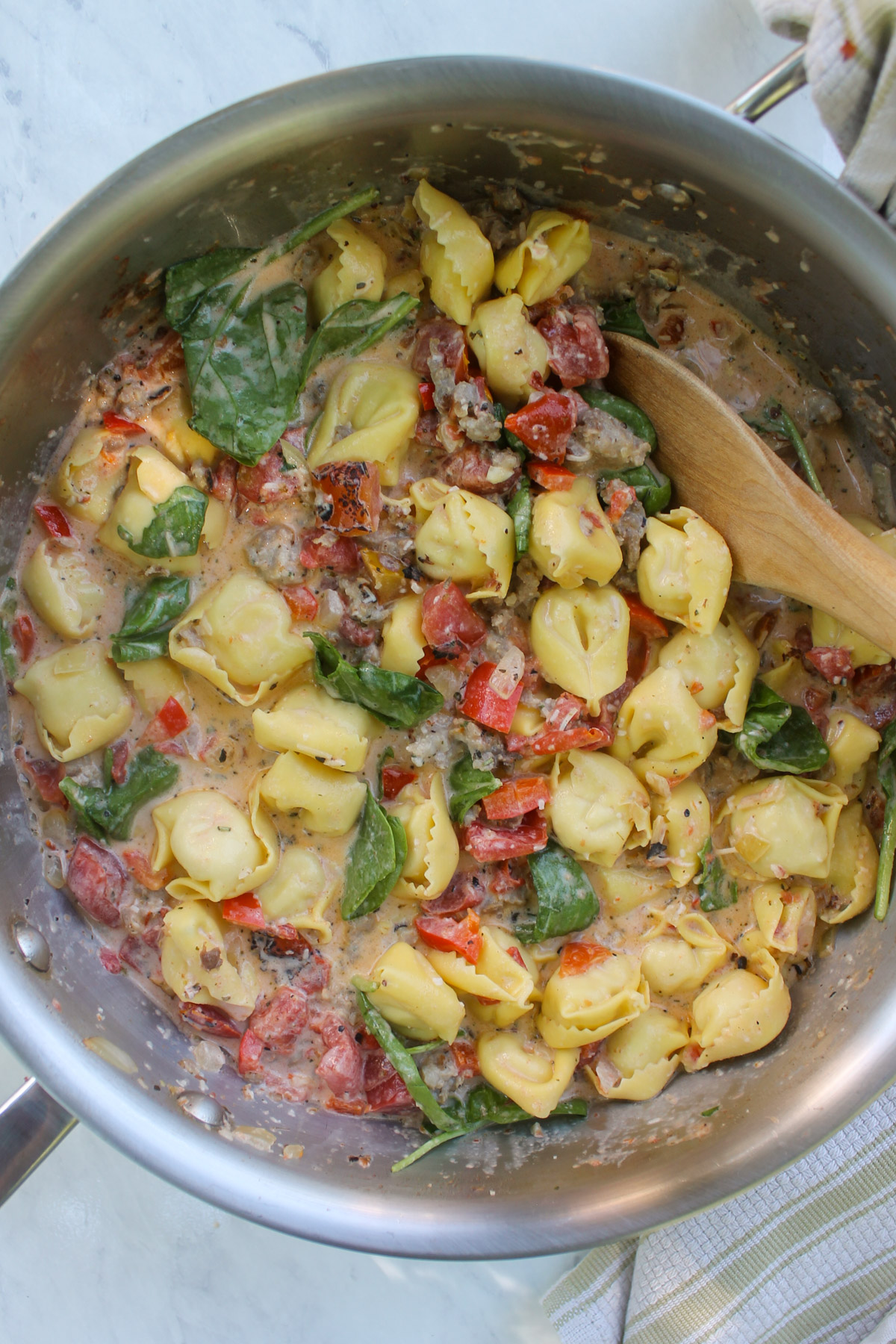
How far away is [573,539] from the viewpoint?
2.77 metres

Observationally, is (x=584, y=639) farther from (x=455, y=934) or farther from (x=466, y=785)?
(x=455, y=934)

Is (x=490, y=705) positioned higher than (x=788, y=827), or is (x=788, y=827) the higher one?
(x=788, y=827)

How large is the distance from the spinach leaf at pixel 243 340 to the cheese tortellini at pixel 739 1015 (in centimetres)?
199

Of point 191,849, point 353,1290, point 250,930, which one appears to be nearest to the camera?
point 191,849

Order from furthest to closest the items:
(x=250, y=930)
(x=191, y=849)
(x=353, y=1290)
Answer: (x=353, y=1290), (x=250, y=930), (x=191, y=849)

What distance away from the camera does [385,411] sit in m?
2.86

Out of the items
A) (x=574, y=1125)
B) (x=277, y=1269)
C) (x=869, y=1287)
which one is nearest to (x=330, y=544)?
(x=574, y=1125)

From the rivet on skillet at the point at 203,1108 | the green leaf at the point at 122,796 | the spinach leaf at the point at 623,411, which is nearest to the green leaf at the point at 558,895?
the rivet on skillet at the point at 203,1108

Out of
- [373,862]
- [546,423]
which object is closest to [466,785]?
[373,862]

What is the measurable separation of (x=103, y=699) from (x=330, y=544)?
0.76 m

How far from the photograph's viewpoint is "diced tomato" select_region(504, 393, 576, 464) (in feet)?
9.18

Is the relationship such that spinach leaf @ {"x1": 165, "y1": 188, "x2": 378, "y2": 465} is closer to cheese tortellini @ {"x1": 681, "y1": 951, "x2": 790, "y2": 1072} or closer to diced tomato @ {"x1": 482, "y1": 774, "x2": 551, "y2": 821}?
diced tomato @ {"x1": 482, "y1": 774, "x2": 551, "y2": 821}

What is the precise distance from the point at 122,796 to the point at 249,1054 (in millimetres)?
814

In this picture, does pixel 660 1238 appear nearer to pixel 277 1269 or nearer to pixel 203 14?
pixel 277 1269
